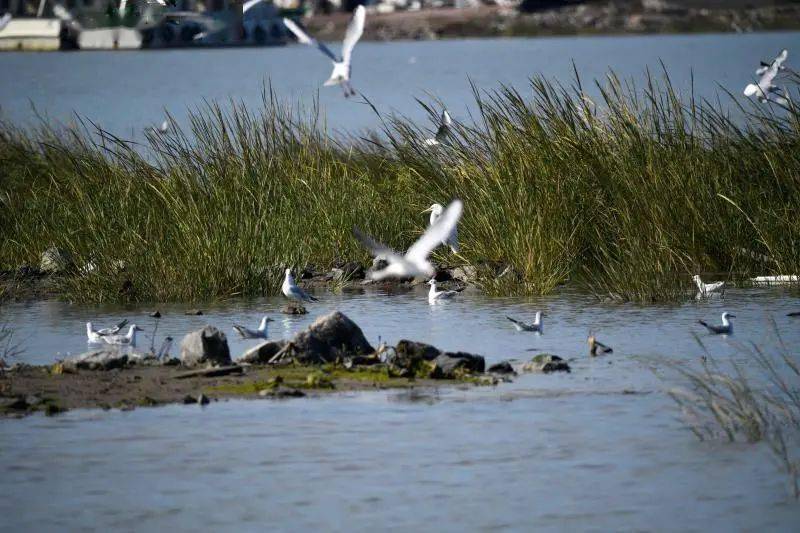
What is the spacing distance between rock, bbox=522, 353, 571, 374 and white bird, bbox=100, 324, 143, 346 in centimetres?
286

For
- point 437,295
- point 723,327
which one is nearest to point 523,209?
point 437,295

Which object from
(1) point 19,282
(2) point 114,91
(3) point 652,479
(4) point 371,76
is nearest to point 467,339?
(3) point 652,479

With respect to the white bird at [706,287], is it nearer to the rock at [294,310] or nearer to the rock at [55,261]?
the rock at [294,310]

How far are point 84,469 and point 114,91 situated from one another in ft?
240

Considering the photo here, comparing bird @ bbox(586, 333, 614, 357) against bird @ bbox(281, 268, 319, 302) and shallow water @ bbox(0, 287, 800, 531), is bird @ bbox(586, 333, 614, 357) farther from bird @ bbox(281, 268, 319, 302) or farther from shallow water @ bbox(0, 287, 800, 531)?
bird @ bbox(281, 268, 319, 302)

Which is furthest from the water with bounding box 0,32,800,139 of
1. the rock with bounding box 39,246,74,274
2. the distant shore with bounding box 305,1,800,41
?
the rock with bounding box 39,246,74,274

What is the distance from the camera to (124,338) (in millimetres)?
11695

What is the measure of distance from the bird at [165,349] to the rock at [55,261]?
13.5 ft

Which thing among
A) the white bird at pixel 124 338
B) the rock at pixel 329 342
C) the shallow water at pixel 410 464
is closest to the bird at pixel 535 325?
the shallow water at pixel 410 464

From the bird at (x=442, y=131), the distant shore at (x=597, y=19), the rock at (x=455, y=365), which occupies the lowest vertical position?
the rock at (x=455, y=365)

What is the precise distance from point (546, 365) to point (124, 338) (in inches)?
123

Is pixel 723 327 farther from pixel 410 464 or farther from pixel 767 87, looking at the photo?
pixel 767 87

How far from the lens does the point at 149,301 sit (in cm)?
1434

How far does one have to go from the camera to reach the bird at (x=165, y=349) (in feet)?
35.3
